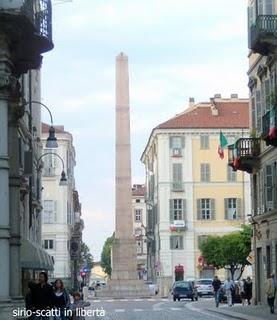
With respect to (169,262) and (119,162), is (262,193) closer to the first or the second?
(119,162)

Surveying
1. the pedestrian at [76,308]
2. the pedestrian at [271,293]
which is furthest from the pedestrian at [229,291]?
the pedestrian at [76,308]

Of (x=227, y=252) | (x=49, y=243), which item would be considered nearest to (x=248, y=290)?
(x=227, y=252)

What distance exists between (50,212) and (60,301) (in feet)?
251

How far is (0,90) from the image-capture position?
22.6 metres

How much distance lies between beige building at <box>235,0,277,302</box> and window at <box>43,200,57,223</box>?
47.1 m

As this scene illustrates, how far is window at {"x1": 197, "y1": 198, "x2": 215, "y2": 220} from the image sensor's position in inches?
4075

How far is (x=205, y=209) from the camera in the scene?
104 metres

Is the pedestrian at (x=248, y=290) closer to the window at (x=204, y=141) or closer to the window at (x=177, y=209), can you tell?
the window at (x=177, y=209)

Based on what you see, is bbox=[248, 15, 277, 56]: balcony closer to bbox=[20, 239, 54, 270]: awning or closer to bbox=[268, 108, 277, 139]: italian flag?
bbox=[268, 108, 277, 139]: italian flag

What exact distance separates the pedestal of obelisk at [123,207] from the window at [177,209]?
2405 centimetres

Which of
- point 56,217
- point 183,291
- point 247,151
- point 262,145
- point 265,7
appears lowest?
point 183,291

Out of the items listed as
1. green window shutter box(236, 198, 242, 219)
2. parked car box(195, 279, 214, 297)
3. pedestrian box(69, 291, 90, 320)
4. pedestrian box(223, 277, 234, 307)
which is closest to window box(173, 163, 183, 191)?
green window shutter box(236, 198, 242, 219)

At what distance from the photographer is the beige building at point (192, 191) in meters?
103

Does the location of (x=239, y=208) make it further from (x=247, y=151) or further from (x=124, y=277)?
(x=247, y=151)
